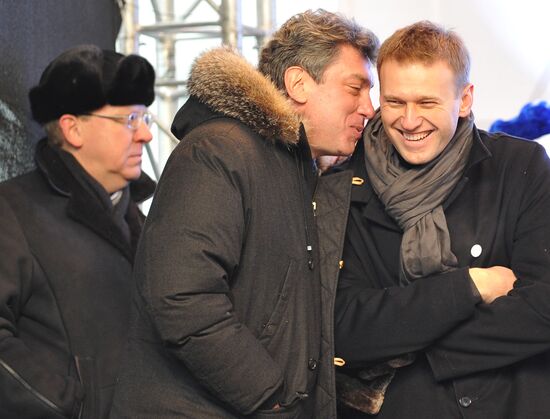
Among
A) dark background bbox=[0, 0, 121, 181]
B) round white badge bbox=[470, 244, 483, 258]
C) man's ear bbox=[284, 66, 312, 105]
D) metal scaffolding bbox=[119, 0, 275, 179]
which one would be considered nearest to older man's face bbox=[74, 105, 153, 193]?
dark background bbox=[0, 0, 121, 181]

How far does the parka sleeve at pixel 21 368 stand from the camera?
2414mm

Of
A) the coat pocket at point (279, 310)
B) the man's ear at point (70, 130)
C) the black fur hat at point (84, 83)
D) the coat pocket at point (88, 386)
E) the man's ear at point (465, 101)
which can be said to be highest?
the man's ear at point (465, 101)

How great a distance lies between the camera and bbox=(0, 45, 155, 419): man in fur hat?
2514mm

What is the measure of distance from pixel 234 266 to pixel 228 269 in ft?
0.06

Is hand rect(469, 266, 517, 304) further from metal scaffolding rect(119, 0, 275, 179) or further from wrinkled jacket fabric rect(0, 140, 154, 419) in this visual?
metal scaffolding rect(119, 0, 275, 179)

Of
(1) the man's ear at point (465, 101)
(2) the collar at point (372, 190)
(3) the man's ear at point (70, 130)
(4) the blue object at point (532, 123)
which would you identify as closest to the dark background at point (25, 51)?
(3) the man's ear at point (70, 130)

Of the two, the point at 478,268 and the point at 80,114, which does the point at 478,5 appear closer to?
the point at 80,114

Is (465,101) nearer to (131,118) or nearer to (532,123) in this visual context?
(131,118)

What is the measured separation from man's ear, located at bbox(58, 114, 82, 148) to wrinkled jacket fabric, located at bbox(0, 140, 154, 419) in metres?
0.08

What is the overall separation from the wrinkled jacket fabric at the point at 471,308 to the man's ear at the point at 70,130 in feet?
3.47

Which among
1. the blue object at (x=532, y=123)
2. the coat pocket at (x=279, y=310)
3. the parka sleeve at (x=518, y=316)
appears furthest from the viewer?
the blue object at (x=532, y=123)

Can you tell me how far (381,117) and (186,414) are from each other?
0.91m

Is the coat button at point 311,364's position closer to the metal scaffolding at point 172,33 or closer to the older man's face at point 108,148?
the older man's face at point 108,148

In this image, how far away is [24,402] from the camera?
2.41m
